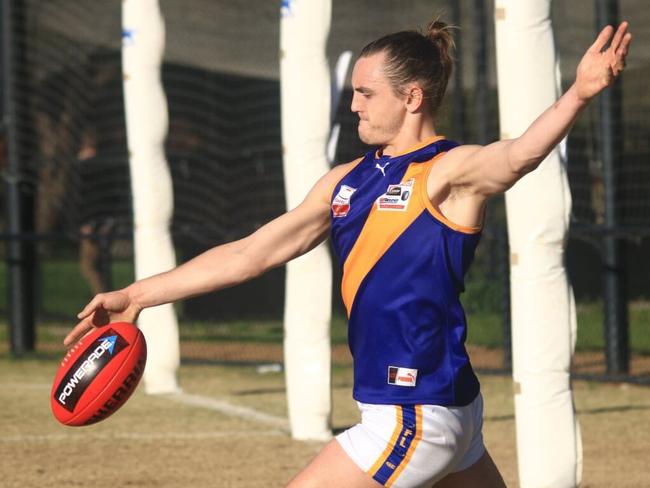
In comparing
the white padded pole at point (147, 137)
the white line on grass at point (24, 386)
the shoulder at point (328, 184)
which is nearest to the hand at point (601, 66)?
the shoulder at point (328, 184)

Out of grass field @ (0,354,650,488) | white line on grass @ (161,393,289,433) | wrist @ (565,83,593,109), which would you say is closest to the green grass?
grass field @ (0,354,650,488)

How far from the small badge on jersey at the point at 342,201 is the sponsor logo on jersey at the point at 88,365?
0.93 meters

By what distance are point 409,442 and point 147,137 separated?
794cm

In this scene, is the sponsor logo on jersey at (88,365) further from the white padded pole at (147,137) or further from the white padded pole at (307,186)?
the white padded pole at (147,137)

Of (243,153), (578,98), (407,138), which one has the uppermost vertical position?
(578,98)

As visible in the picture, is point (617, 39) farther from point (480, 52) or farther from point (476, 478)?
point (480, 52)

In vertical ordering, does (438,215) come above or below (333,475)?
above

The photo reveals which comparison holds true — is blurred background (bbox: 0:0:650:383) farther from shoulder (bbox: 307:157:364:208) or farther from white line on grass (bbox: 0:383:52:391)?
shoulder (bbox: 307:157:364:208)

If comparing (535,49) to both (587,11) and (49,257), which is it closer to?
(587,11)

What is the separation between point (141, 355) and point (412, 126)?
1251 millimetres

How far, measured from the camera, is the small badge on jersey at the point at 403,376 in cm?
413

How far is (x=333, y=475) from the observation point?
157 inches

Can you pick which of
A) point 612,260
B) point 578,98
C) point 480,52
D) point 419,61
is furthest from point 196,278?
point 480,52

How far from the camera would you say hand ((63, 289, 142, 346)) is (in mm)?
4543
